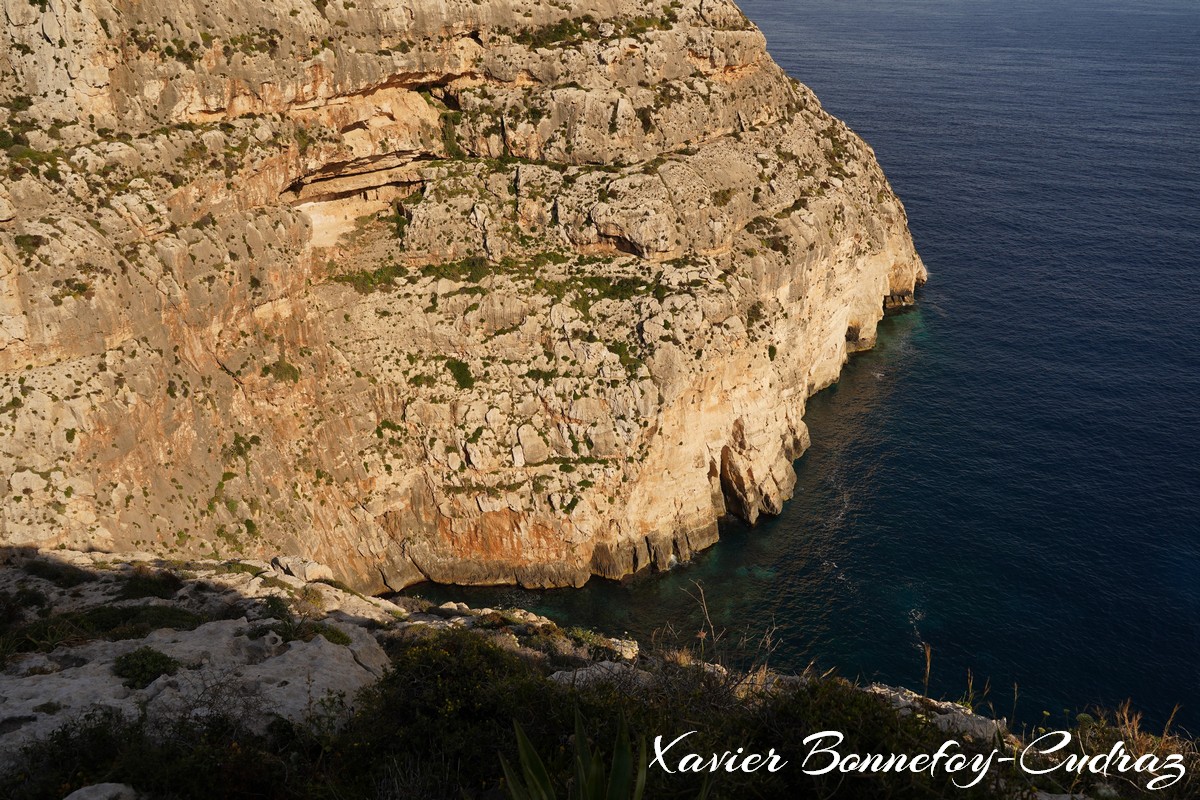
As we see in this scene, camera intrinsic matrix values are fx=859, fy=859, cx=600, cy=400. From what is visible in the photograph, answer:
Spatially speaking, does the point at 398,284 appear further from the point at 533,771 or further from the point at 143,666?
the point at 533,771

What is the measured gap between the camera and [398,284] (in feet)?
205

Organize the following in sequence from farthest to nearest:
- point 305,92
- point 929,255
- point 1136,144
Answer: point 1136,144, point 929,255, point 305,92

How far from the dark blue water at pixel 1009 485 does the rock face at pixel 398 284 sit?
6284 mm

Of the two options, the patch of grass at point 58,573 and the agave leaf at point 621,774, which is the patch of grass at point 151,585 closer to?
the patch of grass at point 58,573

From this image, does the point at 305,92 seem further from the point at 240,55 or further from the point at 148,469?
the point at 148,469

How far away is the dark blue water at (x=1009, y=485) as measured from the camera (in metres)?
53.7

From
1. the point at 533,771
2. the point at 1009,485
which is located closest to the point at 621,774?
the point at 533,771

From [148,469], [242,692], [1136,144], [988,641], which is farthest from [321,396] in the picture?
[1136,144]

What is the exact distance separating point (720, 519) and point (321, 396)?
103 ft

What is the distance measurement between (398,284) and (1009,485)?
4946cm

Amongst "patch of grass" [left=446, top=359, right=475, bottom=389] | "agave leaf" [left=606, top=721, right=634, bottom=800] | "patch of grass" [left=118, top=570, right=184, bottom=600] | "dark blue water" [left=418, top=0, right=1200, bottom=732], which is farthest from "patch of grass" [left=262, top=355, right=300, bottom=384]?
"agave leaf" [left=606, top=721, right=634, bottom=800]

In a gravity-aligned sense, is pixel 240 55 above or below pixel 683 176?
above

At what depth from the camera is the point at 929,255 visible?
10700 cm

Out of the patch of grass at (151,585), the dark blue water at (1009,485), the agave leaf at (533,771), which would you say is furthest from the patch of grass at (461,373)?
the agave leaf at (533,771)
